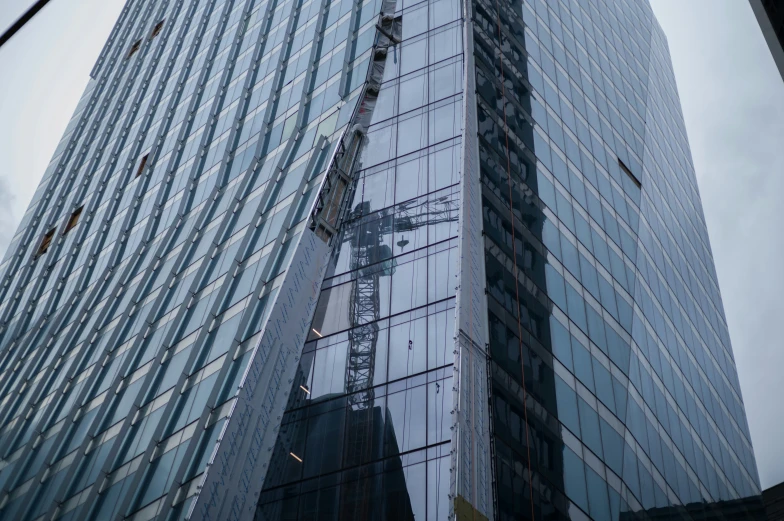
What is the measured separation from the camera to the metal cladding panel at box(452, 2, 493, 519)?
81.1 feet

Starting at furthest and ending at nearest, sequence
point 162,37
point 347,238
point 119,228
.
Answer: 1. point 162,37
2. point 119,228
3. point 347,238

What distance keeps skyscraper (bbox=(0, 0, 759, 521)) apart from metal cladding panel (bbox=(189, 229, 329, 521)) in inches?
3.0

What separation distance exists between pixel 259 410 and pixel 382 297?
29.4 ft

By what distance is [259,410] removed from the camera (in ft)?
84.3

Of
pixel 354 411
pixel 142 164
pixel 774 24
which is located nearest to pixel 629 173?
pixel 354 411

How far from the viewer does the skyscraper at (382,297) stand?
28828mm

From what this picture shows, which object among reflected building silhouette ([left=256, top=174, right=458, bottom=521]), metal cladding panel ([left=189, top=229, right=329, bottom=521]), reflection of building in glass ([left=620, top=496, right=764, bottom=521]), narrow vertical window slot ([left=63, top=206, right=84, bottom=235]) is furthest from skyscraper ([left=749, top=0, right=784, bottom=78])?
narrow vertical window slot ([left=63, top=206, right=84, bottom=235])

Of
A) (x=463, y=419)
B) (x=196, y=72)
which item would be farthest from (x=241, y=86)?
(x=463, y=419)

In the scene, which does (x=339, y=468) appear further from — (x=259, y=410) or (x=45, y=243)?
(x=45, y=243)

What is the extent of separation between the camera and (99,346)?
1841 inches

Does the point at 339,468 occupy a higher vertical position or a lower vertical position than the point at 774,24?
lower

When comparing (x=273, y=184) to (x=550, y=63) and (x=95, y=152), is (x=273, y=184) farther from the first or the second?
(x=95, y=152)

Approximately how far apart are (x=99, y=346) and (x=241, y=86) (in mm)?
19333

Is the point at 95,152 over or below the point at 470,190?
over
